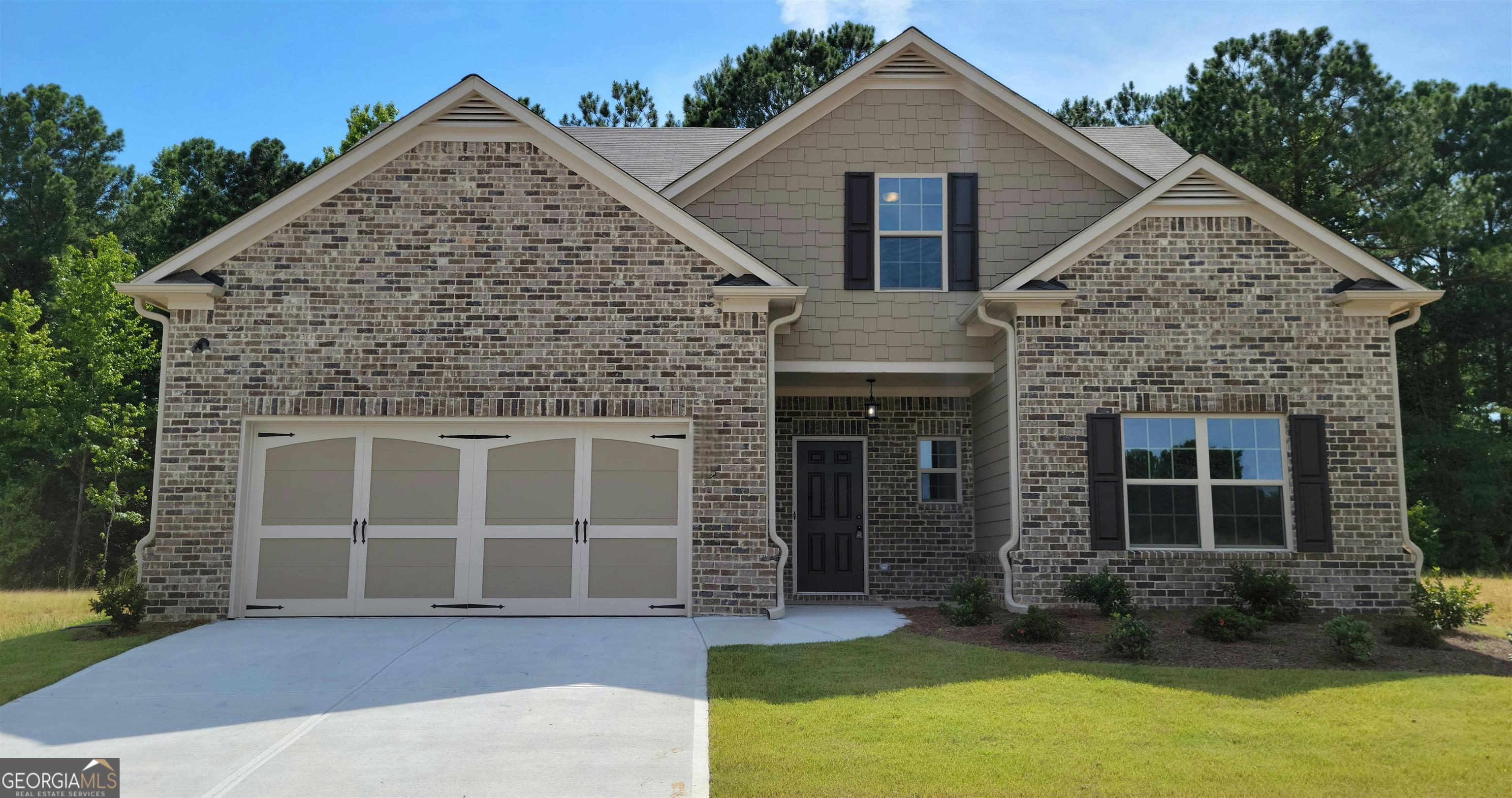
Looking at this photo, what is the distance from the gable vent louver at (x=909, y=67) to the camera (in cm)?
1404

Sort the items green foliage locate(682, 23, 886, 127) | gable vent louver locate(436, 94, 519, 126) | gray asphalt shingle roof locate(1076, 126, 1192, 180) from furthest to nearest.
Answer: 1. green foliage locate(682, 23, 886, 127)
2. gray asphalt shingle roof locate(1076, 126, 1192, 180)
3. gable vent louver locate(436, 94, 519, 126)

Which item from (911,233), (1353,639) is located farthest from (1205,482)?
(911,233)

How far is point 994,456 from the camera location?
1329 cm

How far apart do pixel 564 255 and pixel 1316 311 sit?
8.72m

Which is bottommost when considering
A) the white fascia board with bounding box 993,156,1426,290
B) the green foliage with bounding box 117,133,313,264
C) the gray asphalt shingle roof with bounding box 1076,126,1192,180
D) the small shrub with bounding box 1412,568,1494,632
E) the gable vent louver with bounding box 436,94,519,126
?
the small shrub with bounding box 1412,568,1494,632

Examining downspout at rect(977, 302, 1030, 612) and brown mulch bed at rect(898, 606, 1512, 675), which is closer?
brown mulch bed at rect(898, 606, 1512, 675)

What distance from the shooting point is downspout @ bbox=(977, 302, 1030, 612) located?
38.4 ft

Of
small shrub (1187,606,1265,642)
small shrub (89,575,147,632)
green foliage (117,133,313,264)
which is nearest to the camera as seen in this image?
small shrub (1187,606,1265,642)

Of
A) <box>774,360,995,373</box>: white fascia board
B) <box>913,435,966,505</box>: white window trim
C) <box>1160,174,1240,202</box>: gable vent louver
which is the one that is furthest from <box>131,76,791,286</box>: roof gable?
<box>1160,174,1240,202</box>: gable vent louver

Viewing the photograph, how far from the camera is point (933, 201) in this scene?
13.8 meters

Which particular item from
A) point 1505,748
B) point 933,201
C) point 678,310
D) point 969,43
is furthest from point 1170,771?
point 969,43

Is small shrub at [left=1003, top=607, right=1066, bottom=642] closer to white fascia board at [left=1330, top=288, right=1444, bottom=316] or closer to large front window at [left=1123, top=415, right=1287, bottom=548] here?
large front window at [left=1123, top=415, right=1287, bottom=548]

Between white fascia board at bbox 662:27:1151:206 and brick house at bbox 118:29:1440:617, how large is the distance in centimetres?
180

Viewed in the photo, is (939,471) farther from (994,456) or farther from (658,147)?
(658,147)
